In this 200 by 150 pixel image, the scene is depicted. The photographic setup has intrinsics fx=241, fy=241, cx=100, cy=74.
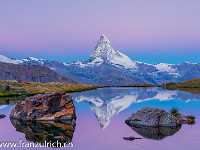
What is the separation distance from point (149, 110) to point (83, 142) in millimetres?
12200

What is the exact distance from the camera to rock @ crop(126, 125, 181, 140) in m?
25.4

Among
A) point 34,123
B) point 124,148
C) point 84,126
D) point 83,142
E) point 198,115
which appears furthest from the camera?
point 198,115

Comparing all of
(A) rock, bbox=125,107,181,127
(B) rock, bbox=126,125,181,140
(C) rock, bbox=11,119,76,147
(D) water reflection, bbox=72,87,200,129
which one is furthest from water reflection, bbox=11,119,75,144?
(A) rock, bbox=125,107,181,127

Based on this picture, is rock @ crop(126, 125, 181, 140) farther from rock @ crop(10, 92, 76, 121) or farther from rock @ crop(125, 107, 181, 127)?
rock @ crop(10, 92, 76, 121)

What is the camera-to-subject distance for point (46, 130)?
93.2 ft

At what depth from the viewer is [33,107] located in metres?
35.8

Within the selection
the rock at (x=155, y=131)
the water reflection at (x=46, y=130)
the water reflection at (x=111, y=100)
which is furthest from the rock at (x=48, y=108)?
the rock at (x=155, y=131)

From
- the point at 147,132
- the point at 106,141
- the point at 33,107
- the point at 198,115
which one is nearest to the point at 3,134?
the point at 33,107

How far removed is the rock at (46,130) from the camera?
24.5 metres

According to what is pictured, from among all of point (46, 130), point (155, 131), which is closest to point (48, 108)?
point (46, 130)

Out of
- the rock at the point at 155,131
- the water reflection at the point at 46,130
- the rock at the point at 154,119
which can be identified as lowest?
the water reflection at the point at 46,130

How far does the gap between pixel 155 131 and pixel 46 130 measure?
12675mm

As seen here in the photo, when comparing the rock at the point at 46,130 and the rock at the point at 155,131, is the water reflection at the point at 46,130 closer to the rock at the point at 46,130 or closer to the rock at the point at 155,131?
the rock at the point at 46,130

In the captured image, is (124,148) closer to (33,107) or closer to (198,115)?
(33,107)
